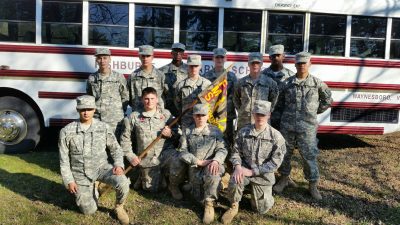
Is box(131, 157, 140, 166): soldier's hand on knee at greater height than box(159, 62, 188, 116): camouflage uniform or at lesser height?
lesser

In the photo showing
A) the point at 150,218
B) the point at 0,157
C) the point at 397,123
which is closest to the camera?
the point at 150,218

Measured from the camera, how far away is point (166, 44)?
6.42 metres

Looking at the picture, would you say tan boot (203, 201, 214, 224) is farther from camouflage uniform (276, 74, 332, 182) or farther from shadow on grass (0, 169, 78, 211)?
shadow on grass (0, 169, 78, 211)

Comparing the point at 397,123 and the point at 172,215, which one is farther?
the point at 397,123

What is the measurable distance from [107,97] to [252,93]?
5.86 ft

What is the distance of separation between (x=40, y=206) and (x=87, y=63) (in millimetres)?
2598

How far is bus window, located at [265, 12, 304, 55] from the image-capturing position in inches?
256

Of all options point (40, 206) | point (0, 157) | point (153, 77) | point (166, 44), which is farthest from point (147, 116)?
point (0, 157)

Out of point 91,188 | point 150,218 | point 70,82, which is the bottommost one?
point 150,218

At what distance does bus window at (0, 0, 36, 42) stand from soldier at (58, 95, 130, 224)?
2.62 metres

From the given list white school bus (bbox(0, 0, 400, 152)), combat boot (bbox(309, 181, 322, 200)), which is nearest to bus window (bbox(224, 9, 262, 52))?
white school bus (bbox(0, 0, 400, 152))

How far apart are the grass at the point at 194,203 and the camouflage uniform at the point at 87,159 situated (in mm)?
222

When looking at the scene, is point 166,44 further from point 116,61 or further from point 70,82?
point 70,82

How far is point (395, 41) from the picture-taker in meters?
6.78
